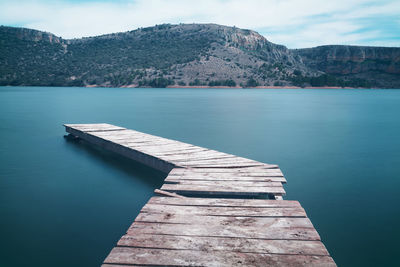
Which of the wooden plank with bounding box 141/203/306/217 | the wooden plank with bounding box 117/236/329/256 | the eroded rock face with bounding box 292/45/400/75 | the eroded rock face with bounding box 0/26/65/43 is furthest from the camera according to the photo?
the eroded rock face with bounding box 292/45/400/75

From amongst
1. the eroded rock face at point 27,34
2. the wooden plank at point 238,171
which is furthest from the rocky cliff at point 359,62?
the wooden plank at point 238,171

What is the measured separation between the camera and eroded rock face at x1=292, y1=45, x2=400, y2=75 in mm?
127812

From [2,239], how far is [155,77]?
272ft

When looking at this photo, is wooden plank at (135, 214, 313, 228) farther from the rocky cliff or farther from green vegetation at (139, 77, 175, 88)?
the rocky cliff

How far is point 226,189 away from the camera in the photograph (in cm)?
589

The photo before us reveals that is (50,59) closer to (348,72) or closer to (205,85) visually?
(205,85)

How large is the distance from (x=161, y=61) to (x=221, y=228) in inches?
3625

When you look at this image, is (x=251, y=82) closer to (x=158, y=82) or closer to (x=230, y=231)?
(x=158, y=82)

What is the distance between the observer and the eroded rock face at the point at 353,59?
128 metres

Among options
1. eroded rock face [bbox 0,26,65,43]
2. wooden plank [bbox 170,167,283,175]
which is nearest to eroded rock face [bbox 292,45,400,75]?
eroded rock face [bbox 0,26,65,43]

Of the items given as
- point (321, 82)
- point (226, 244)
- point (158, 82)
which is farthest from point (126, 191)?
point (321, 82)

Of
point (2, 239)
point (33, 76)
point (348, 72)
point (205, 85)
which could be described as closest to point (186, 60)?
point (205, 85)

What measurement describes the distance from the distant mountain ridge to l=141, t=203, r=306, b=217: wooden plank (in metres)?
81.0

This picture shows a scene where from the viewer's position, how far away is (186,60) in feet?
294
